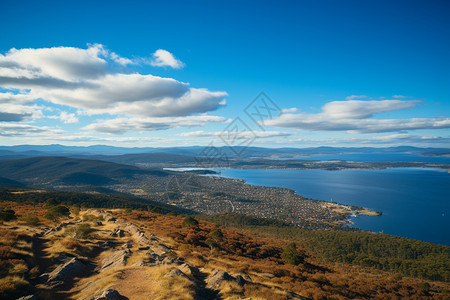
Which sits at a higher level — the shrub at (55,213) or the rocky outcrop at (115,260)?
the rocky outcrop at (115,260)

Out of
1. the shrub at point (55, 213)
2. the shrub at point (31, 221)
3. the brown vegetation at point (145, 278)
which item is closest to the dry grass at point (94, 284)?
the brown vegetation at point (145, 278)

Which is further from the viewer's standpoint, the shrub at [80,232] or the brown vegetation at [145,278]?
the shrub at [80,232]

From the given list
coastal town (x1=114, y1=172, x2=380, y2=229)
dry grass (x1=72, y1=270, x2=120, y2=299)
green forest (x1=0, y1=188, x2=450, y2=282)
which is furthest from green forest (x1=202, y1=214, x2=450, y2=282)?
dry grass (x1=72, y1=270, x2=120, y2=299)

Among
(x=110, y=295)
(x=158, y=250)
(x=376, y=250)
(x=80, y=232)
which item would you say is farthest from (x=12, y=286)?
(x=376, y=250)

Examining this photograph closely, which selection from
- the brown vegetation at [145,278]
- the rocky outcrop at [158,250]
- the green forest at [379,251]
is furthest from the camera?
the green forest at [379,251]

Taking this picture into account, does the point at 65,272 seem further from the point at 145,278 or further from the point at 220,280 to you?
the point at 220,280

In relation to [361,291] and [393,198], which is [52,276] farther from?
[393,198]

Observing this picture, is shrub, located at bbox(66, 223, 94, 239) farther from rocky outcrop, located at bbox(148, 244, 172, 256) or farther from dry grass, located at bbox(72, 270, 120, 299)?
dry grass, located at bbox(72, 270, 120, 299)

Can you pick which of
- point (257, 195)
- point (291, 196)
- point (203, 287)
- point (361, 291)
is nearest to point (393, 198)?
point (291, 196)

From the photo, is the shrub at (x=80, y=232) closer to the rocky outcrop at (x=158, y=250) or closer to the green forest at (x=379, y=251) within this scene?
the rocky outcrop at (x=158, y=250)

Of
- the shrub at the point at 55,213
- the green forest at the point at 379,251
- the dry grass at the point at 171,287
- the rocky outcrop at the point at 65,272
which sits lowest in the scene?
Result: the green forest at the point at 379,251
